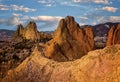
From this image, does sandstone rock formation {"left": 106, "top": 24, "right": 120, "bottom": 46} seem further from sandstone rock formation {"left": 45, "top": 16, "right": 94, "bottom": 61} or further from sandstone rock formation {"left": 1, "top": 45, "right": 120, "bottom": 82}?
sandstone rock formation {"left": 1, "top": 45, "right": 120, "bottom": 82}

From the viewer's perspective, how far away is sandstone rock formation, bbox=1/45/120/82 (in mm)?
17047

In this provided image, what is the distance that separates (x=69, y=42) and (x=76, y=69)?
49778 millimetres

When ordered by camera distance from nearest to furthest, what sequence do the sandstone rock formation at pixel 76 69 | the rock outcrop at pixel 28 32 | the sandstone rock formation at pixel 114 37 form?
1. the sandstone rock formation at pixel 76 69
2. the sandstone rock formation at pixel 114 37
3. the rock outcrop at pixel 28 32

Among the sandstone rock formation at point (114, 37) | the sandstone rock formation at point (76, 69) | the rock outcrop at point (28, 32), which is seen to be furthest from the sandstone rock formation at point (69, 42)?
the rock outcrop at point (28, 32)

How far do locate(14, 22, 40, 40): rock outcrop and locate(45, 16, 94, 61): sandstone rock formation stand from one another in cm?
8748

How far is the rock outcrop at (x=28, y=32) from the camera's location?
543 ft

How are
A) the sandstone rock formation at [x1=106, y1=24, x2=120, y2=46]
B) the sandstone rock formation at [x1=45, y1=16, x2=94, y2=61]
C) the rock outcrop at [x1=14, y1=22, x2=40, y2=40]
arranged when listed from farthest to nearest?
the rock outcrop at [x1=14, y1=22, x2=40, y2=40] < the sandstone rock formation at [x1=106, y1=24, x2=120, y2=46] < the sandstone rock formation at [x1=45, y1=16, x2=94, y2=61]

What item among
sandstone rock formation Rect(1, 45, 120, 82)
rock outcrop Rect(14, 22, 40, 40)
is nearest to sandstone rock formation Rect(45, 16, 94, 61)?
sandstone rock formation Rect(1, 45, 120, 82)

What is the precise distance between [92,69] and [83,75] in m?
0.85

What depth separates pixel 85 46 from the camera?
227 ft

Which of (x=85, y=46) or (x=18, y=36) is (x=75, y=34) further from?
(x=18, y=36)

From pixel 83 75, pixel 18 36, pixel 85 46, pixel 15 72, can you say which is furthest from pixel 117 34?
pixel 18 36

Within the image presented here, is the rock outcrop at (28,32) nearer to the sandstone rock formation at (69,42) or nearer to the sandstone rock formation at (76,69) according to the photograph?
the sandstone rock formation at (69,42)

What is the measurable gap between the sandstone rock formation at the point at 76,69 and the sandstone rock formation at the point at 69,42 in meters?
34.5
